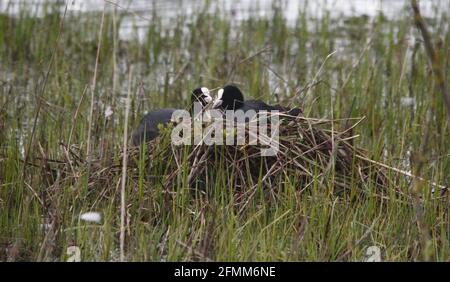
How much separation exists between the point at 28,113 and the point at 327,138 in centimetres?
254

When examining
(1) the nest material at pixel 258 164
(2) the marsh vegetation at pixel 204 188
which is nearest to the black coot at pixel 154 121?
(2) the marsh vegetation at pixel 204 188

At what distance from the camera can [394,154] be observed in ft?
18.0

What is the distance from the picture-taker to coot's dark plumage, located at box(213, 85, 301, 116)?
4.94 meters

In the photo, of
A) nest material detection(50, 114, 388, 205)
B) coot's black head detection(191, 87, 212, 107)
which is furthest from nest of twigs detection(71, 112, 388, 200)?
coot's black head detection(191, 87, 212, 107)

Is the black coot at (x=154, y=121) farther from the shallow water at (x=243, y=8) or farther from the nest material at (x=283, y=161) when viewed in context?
the shallow water at (x=243, y=8)

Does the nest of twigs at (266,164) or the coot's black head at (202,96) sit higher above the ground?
the coot's black head at (202,96)

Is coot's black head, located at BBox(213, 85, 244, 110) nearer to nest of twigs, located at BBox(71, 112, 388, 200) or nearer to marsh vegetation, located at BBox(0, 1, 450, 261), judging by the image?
marsh vegetation, located at BBox(0, 1, 450, 261)

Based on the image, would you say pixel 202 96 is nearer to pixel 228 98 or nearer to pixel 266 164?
pixel 228 98

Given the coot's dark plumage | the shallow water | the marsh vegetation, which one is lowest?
the marsh vegetation

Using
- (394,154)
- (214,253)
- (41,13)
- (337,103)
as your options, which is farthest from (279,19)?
(214,253)

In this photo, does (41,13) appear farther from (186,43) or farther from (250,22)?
(250,22)

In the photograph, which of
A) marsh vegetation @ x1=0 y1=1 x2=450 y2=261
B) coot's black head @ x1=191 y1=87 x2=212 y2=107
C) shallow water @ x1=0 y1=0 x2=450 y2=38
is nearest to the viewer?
marsh vegetation @ x1=0 y1=1 x2=450 y2=261

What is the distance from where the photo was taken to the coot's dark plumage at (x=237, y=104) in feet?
16.2

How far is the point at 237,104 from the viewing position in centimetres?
511
